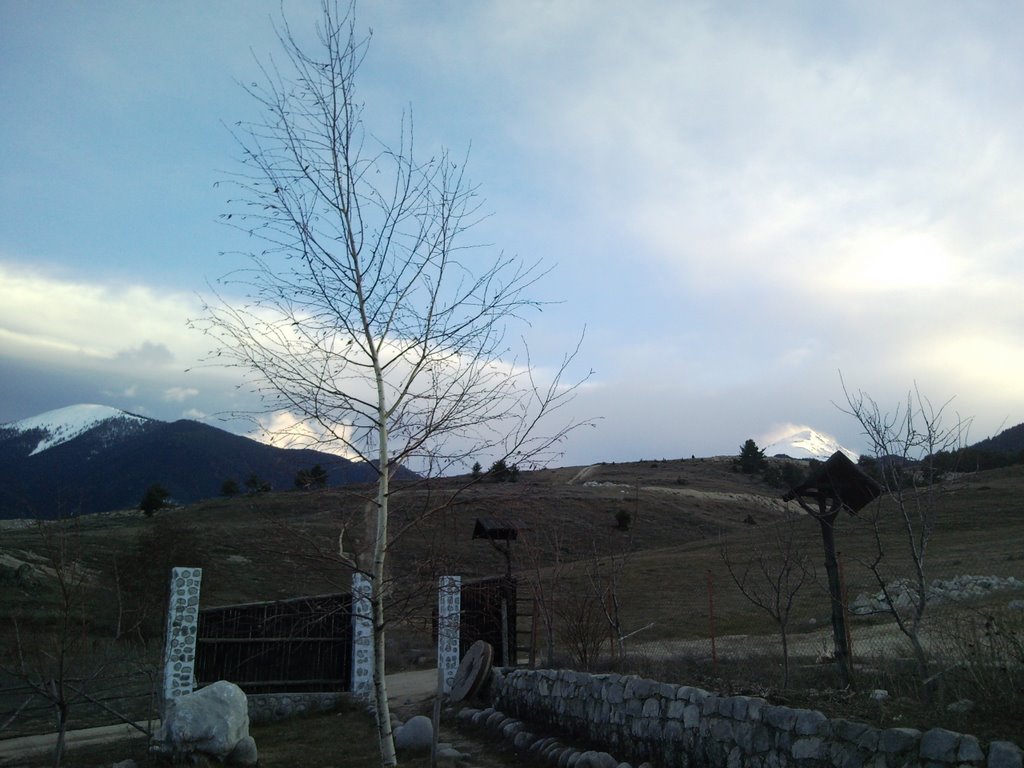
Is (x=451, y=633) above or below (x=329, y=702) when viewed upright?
above

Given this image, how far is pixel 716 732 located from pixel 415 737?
16.7 ft

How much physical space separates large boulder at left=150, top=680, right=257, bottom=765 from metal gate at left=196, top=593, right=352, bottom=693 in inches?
98.8

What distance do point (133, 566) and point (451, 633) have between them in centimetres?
1560

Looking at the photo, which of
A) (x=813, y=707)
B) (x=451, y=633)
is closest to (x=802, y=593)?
(x=451, y=633)

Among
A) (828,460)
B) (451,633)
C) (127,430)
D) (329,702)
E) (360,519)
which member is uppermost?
(127,430)

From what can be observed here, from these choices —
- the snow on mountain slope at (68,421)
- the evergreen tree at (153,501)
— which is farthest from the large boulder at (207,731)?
the snow on mountain slope at (68,421)

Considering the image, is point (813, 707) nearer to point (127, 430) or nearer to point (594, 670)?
point (594, 670)

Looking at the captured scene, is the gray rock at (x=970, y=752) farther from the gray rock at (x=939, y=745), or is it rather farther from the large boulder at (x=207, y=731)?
the large boulder at (x=207, y=731)

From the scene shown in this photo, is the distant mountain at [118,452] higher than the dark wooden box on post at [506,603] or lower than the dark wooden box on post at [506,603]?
higher

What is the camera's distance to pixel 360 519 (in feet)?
24.2

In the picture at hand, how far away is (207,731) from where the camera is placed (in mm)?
9711

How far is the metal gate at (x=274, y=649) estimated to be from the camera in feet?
Answer: 43.5

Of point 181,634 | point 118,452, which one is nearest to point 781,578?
point 181,634

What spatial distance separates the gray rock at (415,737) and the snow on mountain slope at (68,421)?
6114 inches
